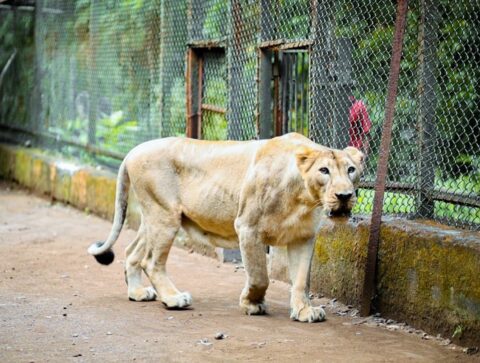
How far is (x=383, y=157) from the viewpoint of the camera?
6.80m

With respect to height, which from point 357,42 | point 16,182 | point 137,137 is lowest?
point 16,182

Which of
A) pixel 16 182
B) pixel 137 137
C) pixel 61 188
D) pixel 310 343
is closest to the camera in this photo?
pixel 310 343

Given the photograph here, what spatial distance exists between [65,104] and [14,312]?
701cm

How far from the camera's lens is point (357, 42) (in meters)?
7.52

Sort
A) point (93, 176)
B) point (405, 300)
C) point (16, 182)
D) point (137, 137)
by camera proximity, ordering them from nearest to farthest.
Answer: point (405, 300) → point (137, 137) → point (93, 176) → point (16, 182)

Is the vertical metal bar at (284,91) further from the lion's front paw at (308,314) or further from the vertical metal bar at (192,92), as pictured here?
the lion's front paw at (308,314)

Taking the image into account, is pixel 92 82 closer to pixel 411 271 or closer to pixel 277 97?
pixel 277 97

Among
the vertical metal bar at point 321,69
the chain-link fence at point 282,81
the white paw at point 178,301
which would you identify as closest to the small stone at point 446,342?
the chain-link fence at point 282,81

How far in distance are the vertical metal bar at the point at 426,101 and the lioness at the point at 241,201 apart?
57 cm

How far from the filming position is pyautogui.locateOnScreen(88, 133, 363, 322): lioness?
6469 millimetres

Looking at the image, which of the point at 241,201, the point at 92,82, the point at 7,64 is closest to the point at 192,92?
the point at 92,82

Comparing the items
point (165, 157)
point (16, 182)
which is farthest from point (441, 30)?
point (16, 182)

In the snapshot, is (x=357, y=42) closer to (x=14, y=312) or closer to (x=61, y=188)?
(x=14, y=312)

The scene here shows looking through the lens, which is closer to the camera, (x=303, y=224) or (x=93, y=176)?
(x=303, y=224)
